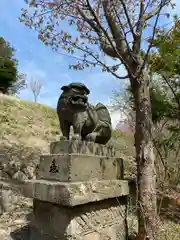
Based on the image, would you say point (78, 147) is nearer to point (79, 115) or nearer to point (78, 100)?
point (79, 115)

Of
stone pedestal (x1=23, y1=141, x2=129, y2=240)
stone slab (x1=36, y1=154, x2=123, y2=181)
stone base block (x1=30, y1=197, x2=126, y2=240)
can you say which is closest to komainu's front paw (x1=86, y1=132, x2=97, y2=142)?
stone pedestal (x1=23, y1=141, x2=129, y2=240)

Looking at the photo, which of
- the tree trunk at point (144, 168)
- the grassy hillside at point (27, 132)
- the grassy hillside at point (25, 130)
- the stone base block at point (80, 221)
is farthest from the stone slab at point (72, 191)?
the grassy hillside at point (25, 130)

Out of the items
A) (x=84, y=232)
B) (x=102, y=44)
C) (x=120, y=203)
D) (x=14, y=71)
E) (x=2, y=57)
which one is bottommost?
(x=84, y=232)

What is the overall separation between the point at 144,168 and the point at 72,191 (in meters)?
1.00

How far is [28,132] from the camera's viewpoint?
7879 mm

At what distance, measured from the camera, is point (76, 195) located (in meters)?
2.21

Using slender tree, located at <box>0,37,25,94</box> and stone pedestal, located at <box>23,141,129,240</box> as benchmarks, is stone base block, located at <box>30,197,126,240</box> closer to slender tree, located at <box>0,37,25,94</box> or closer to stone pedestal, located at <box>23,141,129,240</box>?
stone pedestal, located at <box>23,141,129,240</box>

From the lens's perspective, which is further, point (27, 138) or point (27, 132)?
point (27, 132)

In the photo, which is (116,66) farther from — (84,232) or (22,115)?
(22,115)

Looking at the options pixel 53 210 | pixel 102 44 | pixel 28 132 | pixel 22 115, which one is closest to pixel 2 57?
pixel 22 115

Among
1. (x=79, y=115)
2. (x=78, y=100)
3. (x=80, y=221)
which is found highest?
(x=78, y=100)

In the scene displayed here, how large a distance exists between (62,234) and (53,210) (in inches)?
10.1

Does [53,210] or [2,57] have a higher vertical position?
[2,57]

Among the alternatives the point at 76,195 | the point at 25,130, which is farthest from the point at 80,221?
the point at 25,130
